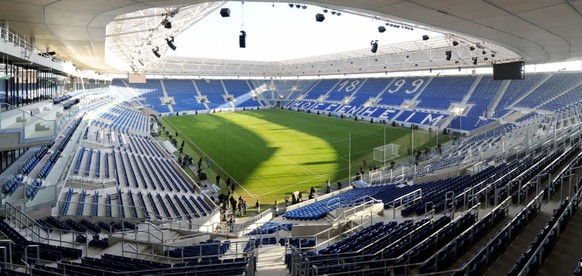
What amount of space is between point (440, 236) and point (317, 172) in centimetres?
1565

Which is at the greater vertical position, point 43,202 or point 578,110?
point 578,110

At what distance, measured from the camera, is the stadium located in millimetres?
6762

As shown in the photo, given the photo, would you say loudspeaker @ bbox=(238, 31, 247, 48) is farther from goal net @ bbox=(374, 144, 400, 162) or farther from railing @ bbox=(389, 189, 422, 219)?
goal net @ bbox=(374, 144, 400, 162)

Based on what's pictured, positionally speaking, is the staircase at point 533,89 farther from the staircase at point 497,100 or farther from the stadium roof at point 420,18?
the stadium roof at point 420,18

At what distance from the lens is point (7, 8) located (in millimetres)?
9500

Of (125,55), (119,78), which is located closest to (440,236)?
(125,55)

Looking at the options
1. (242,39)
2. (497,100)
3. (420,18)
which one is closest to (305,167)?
(242,39)

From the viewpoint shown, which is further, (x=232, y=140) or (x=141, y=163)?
(x=232, y=140)

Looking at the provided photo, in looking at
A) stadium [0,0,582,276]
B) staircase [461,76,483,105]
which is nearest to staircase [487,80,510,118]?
stadium [0,0,582,276]

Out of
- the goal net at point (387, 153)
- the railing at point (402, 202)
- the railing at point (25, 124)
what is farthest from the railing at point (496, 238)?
the goal net at point (387, 153)

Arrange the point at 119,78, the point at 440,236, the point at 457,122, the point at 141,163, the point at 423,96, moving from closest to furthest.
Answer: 1. the point at 440,236
2. the point at 141,163
3. the point at 457,122
4. the point at 423,96
5. the point at 119,78

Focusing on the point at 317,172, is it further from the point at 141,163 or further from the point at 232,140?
the point at 232,140

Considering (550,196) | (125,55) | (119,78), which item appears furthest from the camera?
(119,78)

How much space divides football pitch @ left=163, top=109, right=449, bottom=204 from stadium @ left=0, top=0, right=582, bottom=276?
220 mm
